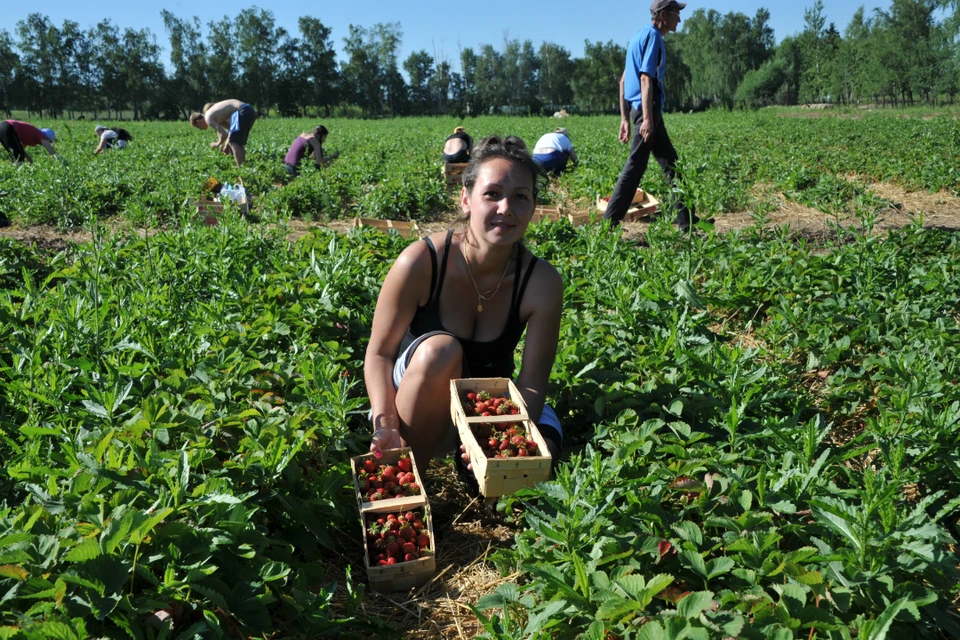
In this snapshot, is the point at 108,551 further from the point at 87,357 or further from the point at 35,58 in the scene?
the point at 35,58

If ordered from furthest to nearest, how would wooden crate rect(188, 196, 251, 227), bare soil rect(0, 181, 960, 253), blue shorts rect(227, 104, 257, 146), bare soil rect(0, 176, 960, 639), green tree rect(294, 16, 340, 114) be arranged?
green tree rect(294, 16, 340, 114)
blue shorts rect(227, 104, 257, 146)
wooden crate rect(188, 196, 251, 227)
bare soil rect(0, 181, 960, 253)
bare soil rect(0, 176, 960, 639)

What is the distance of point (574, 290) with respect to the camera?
4.45 metres

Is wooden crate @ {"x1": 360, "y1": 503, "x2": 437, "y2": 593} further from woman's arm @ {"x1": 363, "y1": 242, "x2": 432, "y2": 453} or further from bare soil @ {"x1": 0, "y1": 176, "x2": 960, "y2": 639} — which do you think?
woman's arm @ {"x1": 363, "y1": 242, "x2": 432, "y2": 453}

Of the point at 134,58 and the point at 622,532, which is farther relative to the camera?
the point at 134,58

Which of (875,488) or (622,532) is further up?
(875,488)

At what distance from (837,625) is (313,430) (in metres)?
1.72

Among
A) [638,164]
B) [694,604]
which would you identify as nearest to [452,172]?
[638,164]

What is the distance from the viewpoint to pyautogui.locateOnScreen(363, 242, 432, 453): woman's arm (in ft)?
8.82

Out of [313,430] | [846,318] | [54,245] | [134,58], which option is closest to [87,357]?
[313,430]

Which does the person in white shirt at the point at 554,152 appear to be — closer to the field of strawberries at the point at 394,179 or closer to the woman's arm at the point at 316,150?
the field of strawberries at the point at 394,179

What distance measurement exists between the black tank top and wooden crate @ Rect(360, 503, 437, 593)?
0.79 metres

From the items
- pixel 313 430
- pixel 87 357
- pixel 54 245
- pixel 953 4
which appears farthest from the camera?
pixel 953 4

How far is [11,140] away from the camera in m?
11.8

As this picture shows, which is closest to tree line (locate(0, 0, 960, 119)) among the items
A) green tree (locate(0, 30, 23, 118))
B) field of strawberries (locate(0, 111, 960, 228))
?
green tree (locate(0, 30, 23, 118))
